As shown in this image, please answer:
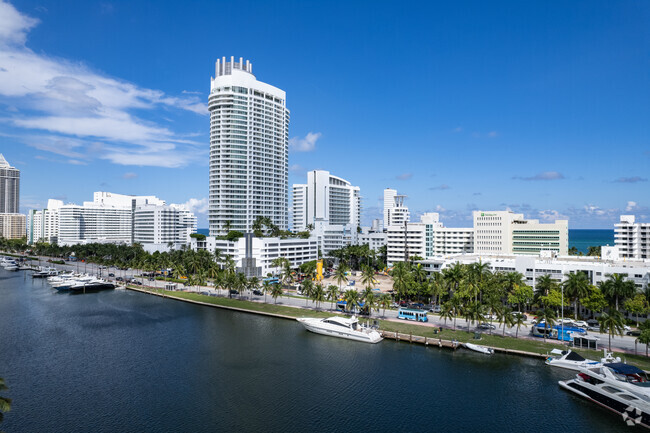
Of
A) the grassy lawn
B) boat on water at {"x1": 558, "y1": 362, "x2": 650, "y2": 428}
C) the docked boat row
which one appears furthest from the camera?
the docked boat row

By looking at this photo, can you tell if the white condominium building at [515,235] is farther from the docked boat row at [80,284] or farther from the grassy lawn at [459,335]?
the docked boat row at [80,284]

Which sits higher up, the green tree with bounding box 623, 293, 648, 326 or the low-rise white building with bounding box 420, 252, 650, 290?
the low-rise white building with bounding box 420, 252, 650, 290

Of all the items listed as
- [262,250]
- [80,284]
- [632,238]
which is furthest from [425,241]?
[80,284]

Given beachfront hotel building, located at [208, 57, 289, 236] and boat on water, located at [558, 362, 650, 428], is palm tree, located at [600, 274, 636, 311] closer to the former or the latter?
boat on water, located at [558, 362, 650, 428]

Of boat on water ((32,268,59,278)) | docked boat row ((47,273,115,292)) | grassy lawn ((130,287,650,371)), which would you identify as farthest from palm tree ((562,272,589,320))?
boat on water ((32,268,59,278))

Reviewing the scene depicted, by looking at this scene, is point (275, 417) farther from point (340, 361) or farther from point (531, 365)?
point (531, 365)

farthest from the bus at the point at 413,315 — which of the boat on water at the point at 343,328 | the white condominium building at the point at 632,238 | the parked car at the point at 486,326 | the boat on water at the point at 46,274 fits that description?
the boat on water at the point at 46,274
